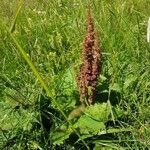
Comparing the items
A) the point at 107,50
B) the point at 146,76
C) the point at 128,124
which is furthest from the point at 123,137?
the point at 107,50

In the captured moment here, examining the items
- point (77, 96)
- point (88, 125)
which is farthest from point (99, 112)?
point (77, 96)

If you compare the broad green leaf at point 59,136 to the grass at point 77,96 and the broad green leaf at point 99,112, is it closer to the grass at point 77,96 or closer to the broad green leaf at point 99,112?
the grass at point 77,96

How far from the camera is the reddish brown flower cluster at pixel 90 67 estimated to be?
1.88 meters

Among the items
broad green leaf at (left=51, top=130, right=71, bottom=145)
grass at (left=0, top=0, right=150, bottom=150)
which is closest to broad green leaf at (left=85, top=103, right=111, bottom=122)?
grass at (left=0, top=0, right=150, bottom=150)

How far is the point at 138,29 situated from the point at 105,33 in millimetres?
244

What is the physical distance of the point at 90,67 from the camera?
6.36 feet

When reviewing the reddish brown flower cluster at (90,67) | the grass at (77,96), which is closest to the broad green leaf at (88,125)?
the grass at (77,96)

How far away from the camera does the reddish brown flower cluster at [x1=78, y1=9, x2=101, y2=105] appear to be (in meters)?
1.88

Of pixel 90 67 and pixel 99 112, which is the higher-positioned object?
pixel 90 67

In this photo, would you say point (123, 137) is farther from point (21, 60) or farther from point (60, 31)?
Result: point (60, 31)

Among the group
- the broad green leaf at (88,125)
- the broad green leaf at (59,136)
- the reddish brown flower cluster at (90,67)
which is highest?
the reddish brown flower cluster at (90,67)

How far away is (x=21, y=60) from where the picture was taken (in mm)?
2781

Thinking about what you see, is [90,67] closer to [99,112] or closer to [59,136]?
[99,112]

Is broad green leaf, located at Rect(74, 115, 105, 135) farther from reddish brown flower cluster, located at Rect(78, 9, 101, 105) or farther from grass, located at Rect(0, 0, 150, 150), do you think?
reddish brown flower cluster, located at Rect(78, 9, 101, 105)
